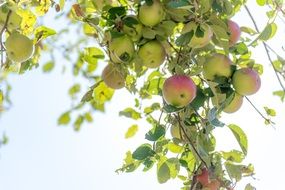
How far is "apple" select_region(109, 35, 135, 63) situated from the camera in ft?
4.82

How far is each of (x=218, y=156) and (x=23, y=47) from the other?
563 millimetres

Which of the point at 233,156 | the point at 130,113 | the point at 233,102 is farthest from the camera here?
the point at 130,113

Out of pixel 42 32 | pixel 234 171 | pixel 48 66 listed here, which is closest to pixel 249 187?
pixel 234 171

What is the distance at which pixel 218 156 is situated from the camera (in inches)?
62.9

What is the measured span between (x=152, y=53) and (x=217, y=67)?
0.16 metres

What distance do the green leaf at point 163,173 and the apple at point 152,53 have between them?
0.30 meters

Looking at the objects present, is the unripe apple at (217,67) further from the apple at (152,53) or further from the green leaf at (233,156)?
the green leaf at (233,156)

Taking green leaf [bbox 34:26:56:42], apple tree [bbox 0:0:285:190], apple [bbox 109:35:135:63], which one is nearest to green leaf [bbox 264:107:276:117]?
apple tree [bbox 0:0:285:190]

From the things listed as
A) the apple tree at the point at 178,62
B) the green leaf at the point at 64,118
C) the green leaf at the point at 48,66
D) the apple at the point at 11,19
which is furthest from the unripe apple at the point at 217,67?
the green leaf at the point at 48,66

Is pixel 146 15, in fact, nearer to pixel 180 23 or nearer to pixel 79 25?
pixel 180 23

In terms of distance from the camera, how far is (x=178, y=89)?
1.44m

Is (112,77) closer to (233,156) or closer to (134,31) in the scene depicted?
(134,31)

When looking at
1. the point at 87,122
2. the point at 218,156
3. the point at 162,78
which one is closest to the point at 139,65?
the point at 162,78

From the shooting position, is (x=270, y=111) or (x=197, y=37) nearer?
(x=197, y=37)
